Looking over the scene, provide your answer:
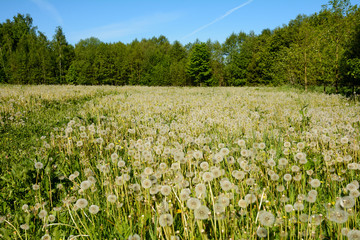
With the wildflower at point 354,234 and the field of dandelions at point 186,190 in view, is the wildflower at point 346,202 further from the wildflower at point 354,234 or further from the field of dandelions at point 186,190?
the wildflower at point 354,234

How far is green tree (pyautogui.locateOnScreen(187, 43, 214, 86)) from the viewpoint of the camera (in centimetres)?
5491

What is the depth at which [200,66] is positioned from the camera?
54.8 meters

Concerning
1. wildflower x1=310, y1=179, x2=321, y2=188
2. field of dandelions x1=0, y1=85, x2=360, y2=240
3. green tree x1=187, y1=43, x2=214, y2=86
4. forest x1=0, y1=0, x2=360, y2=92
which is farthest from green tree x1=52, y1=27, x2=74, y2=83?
wildflower x1=310, y1=179, x2=321, y2=188

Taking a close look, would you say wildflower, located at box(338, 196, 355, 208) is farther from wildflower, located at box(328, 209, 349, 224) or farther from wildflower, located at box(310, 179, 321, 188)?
wildflower, located at box(310, 179, 321, 188)

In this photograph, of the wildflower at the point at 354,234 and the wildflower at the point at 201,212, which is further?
the wildflower at the point at 201,212

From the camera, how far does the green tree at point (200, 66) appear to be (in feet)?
180

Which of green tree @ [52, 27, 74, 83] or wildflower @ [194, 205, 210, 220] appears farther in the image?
green tree @ [52, 27, 74, 83]

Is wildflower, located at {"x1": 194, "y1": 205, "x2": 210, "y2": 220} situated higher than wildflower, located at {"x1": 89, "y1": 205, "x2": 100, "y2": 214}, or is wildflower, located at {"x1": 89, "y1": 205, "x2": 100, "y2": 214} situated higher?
wildflower, located at {"x1": 194, "y1": 205, "x2": 210, "y2": 220}

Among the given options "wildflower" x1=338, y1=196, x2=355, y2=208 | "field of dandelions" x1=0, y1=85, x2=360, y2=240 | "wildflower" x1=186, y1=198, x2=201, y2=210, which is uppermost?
"wildflower" x1=338, y1=196, x2=355, y2=208

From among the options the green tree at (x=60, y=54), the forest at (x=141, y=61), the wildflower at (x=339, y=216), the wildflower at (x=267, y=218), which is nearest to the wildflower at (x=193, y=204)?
the wildflower at (x=267, y=218)

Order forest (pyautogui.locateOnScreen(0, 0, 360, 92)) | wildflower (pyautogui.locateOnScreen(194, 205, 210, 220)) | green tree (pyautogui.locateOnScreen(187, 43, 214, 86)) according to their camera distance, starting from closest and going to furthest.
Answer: wildflower (pyautogui.locateOnScreen(194, 205, 210, 220))
forest (pyautogui.locateOnScreen(0, 0, 360, 92))
green tree (pyautogui.locateOnScreen(187, 43, 214, 86))

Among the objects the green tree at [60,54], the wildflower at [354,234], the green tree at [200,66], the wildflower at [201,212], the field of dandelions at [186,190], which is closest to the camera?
the wildflower at [354,234]

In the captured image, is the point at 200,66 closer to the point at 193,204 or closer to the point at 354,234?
the point at 193,204

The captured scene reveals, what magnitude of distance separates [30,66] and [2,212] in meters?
66.5
